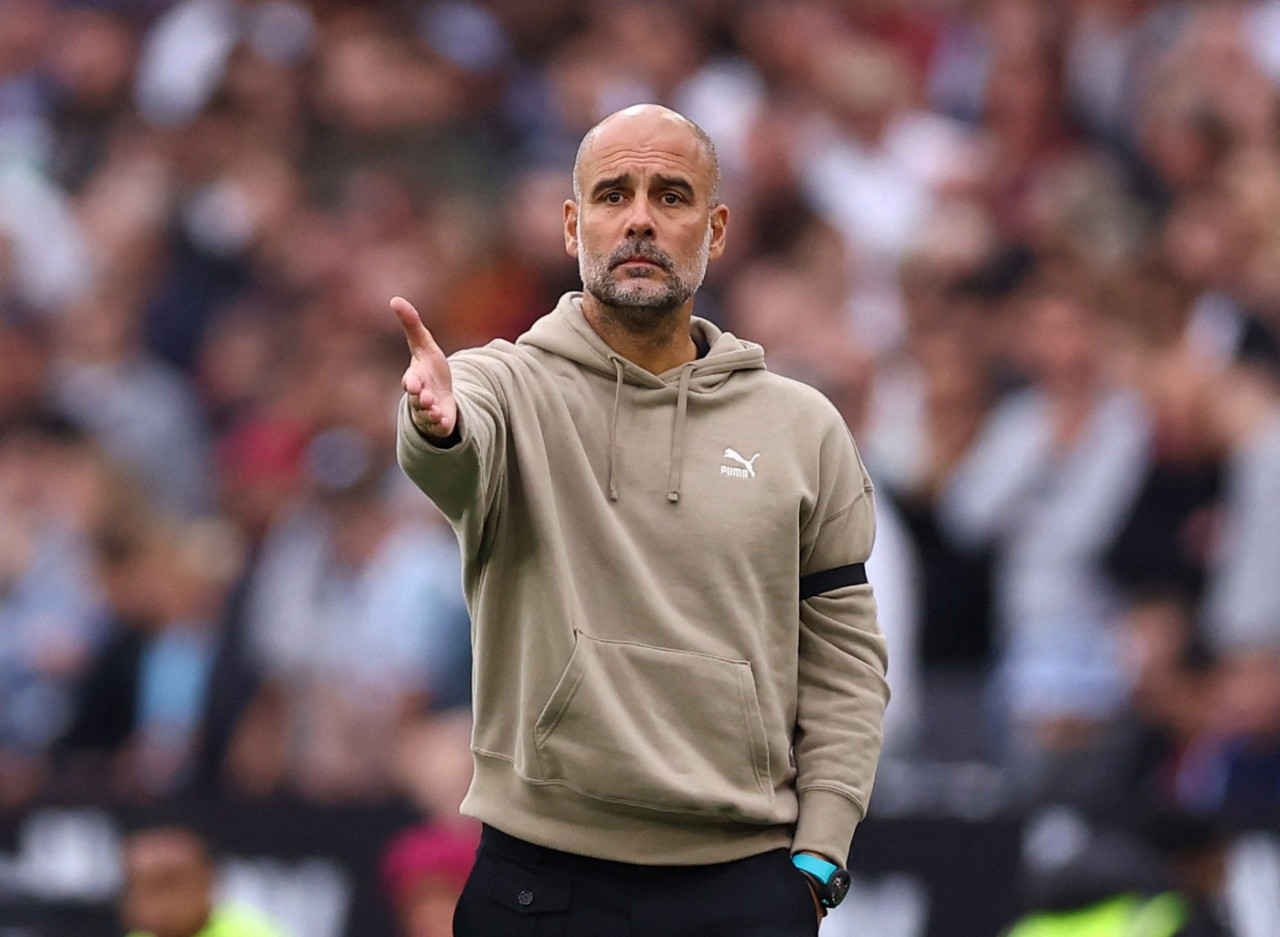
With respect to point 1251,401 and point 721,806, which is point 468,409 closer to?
point 721,806

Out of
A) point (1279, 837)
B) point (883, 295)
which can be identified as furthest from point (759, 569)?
point (883, 295)

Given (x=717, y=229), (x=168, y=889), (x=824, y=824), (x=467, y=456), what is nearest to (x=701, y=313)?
(x=168, y=889)

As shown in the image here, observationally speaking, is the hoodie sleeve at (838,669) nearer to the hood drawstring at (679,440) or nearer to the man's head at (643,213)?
the hood drawstring at (679,440)

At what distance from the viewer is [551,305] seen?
398 inches

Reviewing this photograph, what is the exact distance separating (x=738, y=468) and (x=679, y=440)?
0.12m

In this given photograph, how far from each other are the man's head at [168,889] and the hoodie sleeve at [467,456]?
11.2 feet

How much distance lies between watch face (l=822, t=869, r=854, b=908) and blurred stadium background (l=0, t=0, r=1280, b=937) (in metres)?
2.67

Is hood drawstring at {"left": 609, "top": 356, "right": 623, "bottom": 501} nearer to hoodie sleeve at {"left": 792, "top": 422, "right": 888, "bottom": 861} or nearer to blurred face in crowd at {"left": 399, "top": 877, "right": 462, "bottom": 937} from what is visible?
hoodie sleeve at {"left": 792, "top": 422, "right": 888, "bottom": 861}

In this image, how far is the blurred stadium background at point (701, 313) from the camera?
7566 millimetres

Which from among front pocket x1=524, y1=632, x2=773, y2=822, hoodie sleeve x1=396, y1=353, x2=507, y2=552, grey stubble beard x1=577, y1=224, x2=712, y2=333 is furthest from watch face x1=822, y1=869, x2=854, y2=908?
grey stubble beard x1=577, y1=224, x2=712, y2=333

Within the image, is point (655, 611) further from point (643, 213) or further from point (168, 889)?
point (168, 889)

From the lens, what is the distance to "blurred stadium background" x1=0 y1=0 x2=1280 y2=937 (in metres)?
7.57

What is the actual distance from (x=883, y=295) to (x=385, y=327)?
234 cm

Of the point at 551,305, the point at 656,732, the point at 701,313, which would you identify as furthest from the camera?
the point at 551,305
